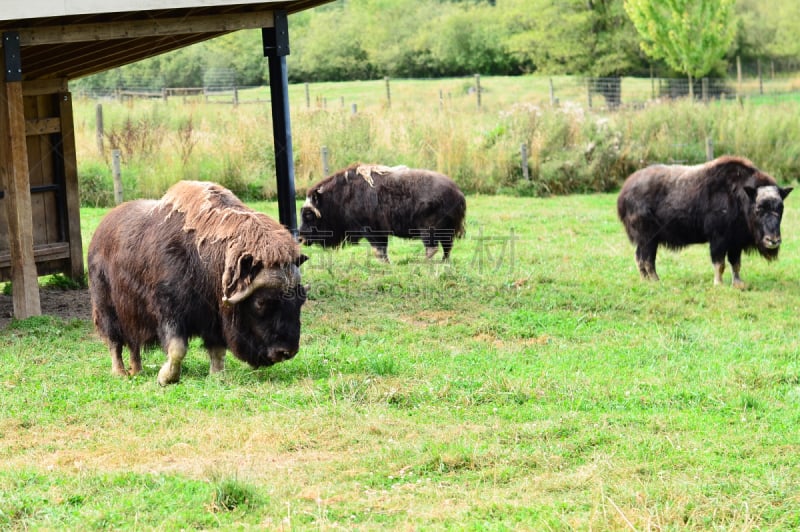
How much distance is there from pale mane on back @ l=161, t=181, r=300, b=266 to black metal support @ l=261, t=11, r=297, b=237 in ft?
9.28

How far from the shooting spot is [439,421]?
24.0 feet


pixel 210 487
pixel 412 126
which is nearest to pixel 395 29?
pixel 412 126

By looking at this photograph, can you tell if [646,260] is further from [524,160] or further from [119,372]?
[524,160]

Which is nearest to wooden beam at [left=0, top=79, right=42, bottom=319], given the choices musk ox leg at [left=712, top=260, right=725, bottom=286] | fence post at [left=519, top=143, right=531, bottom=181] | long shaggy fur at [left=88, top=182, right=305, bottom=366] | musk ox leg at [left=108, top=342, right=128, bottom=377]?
long shaggy fur at [left=88, top=182, right=305, bottom=366]

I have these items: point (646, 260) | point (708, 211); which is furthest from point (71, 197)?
point (708, 211)

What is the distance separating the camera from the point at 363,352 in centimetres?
939

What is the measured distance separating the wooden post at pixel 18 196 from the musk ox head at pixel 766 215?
28.9ft

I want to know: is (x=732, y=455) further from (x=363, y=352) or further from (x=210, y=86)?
(x=210, y=86)

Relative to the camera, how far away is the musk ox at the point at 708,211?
13180 mm

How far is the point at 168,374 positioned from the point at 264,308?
3.39ft

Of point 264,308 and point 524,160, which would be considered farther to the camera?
point 524,160

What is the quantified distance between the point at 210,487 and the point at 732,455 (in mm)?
3284

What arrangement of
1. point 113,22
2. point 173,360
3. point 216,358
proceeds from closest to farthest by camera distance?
point 173,360, point 216,358, point 113,22

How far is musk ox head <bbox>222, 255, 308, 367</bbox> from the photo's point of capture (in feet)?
26.1
